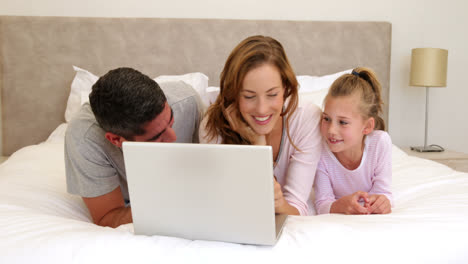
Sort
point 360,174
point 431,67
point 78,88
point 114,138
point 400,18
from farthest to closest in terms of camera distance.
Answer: point 400,18, point 431,67, point 78,88, point 360,174, point 114,138

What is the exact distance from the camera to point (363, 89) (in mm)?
1336

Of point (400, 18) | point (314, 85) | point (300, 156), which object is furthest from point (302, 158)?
point (400, 18)

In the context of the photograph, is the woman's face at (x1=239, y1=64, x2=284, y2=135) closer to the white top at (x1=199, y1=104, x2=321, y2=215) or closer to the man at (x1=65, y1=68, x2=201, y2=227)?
the white top at (x1=199, y1=104, x2=321, y2=215)

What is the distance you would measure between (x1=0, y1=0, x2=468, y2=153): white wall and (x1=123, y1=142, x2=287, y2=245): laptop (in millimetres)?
1945

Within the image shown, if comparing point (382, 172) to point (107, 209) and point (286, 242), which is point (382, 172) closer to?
point (286, 242)

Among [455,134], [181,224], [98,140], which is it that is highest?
[98,140]

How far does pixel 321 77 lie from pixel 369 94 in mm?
1115

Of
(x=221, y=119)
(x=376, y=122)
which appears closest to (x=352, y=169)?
(x=376, y=122)

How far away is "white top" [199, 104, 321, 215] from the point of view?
4.24 feet

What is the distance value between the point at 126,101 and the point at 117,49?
5.16 feet

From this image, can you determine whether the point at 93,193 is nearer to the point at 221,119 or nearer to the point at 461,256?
the point at 221,119

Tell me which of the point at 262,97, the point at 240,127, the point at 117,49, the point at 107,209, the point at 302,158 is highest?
the point at 117,49

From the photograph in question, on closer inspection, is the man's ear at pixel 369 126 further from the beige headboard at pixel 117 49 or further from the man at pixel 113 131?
the beige headboard at pixel 117 49

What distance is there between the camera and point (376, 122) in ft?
4.71
